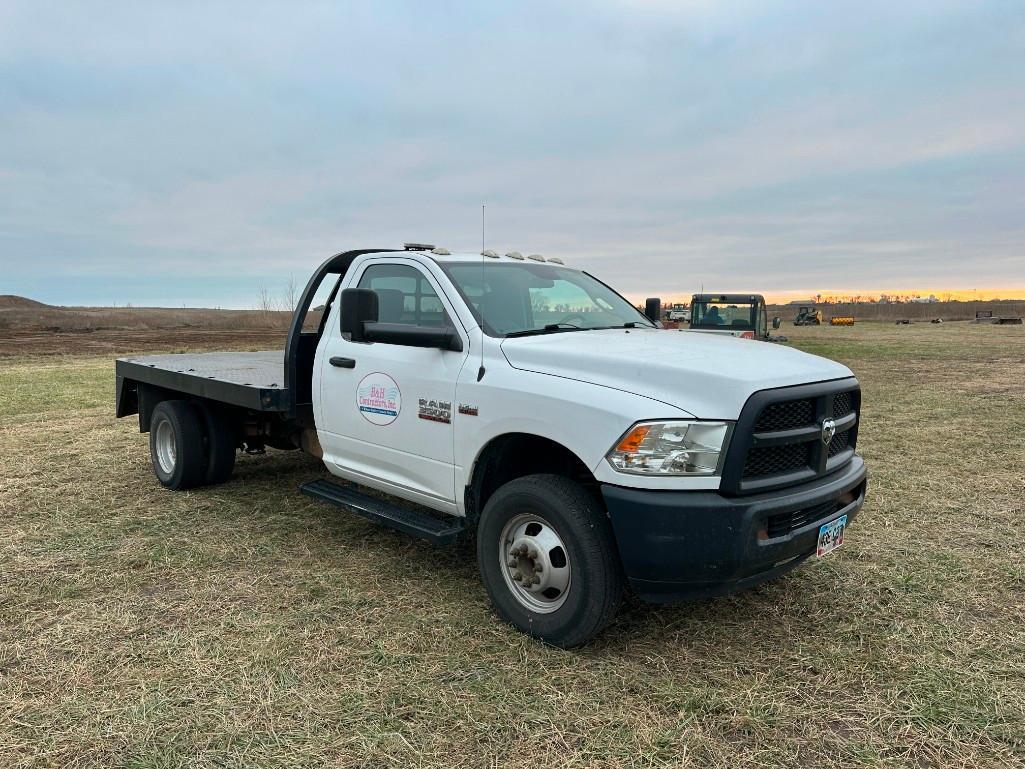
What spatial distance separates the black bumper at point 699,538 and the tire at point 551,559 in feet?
0.51

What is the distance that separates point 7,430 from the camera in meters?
9.27

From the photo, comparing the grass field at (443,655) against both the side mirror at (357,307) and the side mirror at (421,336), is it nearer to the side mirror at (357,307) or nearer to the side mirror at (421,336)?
the side mirror at (421,336)

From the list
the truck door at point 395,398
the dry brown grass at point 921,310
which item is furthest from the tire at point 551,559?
the dry brown grass at point 921,310

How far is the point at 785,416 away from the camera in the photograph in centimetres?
319

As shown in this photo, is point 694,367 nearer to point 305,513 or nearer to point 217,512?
point 305,513

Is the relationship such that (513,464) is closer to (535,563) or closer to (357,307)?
(535,563)

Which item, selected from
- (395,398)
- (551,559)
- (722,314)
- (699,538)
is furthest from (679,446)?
(722,314)

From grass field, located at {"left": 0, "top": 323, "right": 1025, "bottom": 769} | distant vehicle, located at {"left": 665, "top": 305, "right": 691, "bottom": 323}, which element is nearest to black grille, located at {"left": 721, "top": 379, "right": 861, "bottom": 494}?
grass field, located at {"left": 0, "top": 323, "right": 1025, "bottom": 769}

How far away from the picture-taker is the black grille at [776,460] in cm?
310

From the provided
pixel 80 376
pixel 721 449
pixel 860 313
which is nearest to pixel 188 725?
pixel 721 449

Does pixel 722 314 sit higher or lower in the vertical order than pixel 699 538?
higher

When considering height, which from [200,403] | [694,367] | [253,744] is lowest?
[253,744]

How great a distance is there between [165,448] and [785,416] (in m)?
5.47

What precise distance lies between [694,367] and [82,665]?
10.2 feet
